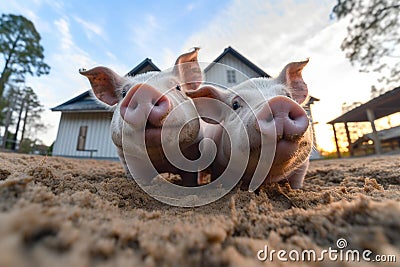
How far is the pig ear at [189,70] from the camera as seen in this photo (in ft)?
7.66

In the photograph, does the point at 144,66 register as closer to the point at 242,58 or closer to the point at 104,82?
the point at 242,58

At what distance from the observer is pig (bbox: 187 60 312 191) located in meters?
1.42

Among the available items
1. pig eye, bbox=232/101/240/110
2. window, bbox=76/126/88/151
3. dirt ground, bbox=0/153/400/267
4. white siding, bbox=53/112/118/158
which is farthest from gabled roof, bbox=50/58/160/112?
dirt ground, bbox=0/153/400/267

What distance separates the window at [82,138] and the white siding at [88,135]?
16 cm

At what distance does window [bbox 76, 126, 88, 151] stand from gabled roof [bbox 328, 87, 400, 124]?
12737 millimetres

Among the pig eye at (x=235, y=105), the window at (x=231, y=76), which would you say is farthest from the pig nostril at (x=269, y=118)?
the window at (x=231, y=76)

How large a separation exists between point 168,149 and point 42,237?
1.28 metres

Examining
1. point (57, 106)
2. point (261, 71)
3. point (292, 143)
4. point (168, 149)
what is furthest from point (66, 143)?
point (292, 143)

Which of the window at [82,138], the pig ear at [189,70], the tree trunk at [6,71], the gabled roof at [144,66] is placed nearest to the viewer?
the pig ear at [189,70]

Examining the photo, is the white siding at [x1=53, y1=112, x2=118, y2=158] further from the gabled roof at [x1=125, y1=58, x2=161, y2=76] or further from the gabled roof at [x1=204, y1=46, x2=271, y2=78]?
the gabled roof at [x1=204, y1=46, x2=271, y2=78]

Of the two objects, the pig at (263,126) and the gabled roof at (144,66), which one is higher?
the gabled roof at (144,66)

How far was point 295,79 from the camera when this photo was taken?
7.70 feet

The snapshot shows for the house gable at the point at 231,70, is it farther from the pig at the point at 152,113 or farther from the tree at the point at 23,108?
the tree at the point at 23,108

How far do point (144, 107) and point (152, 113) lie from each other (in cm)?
7
